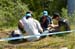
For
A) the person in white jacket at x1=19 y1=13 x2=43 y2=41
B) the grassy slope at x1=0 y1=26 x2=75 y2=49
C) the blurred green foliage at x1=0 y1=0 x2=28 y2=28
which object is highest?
the blurred green foliage at x1=0 y1=0 x2=28 y2=28

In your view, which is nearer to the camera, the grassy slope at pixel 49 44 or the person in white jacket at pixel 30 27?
the grassy slope at pixel 49 44

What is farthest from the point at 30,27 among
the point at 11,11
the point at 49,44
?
the point at 11,11

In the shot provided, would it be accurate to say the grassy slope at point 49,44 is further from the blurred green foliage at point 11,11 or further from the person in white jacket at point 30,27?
the blurred green foliage at point 11,11

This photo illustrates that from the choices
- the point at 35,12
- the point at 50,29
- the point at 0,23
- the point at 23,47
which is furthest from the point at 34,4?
the point at 23,47

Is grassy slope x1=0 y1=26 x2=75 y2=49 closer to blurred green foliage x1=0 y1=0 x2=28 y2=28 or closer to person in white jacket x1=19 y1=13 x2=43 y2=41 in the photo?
person in white jacket x1=19 y1=13 x2=43 y2=41

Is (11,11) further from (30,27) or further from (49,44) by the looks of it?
(49,44)

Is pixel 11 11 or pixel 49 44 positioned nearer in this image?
pixel 49 44

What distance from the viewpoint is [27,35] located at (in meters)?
9.37

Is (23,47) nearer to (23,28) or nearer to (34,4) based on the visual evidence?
(23,28)

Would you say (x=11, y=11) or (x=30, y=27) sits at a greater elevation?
(x=11, y=11)

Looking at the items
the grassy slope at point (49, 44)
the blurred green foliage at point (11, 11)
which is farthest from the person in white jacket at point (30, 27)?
the blurred green foliage at point (11, 11)

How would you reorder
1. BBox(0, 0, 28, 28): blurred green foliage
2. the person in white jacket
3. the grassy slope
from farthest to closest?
1. BBox(0, 0, 28, 28): blurred green foliage
2. the person in white jacket
3. the grassy slope

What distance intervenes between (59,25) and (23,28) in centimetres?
124

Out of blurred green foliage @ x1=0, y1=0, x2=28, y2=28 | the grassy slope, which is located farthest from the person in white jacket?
blurred green foliage @ x1=0, y1=0, x2=28, y2=28
